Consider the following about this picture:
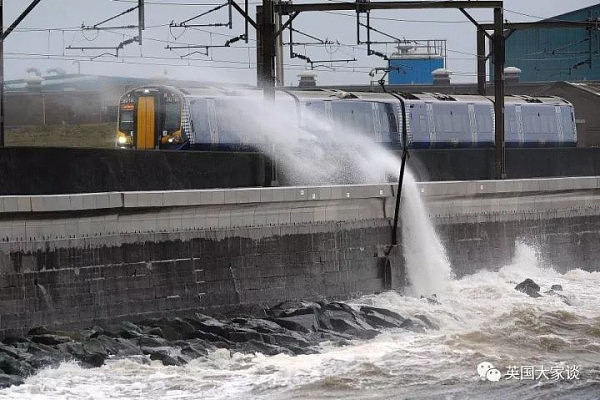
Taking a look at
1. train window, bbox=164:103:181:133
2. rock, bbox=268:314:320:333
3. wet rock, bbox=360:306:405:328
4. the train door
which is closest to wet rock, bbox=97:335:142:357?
rock, bbox=268:314:320:333

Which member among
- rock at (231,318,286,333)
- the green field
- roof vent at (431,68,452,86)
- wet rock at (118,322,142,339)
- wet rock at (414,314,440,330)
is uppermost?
roof vent at (431,68,452,86)

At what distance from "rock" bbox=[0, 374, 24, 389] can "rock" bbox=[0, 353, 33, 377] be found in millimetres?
195

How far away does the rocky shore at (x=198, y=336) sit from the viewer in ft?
62.2

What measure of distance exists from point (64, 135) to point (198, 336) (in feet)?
102

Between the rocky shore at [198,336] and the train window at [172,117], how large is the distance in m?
8.48

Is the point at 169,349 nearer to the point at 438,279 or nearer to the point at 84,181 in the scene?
the point at 84,181

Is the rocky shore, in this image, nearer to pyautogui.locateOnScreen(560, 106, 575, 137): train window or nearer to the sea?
the sea

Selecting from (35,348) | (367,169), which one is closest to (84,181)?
(35,348)

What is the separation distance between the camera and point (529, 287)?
95.9ft

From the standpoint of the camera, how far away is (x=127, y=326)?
21000mm

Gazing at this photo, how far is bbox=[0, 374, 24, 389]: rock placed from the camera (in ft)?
57.6

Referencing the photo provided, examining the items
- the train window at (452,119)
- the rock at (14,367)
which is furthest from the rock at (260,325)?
the train window at (452,119)

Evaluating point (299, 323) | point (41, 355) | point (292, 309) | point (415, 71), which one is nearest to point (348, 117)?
point (292, 309)

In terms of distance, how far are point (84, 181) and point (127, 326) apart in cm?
270
